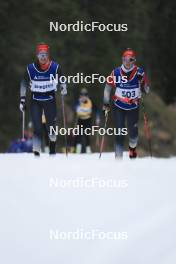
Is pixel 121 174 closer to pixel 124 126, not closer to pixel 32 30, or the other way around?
pixel 124 126

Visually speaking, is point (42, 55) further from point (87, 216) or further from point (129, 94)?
point (87, 216)

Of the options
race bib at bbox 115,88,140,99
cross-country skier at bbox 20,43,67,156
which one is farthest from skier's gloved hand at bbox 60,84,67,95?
race bib at bbox 115,88,140,99

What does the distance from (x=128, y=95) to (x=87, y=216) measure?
4.32 ft

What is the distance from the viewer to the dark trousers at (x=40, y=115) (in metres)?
5.07

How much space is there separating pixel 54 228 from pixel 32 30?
277 inches

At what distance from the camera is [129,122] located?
5.02 meters

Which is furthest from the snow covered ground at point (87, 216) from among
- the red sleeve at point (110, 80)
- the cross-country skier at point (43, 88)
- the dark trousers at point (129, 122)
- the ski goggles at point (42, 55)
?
the ski goggles at point (42, 55)

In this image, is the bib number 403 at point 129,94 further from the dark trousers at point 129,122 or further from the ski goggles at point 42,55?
the ski goggles at point 42,55

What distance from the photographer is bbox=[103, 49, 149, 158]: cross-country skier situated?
5.01m

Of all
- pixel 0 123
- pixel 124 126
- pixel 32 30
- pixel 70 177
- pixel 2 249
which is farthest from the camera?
pixel 0 123

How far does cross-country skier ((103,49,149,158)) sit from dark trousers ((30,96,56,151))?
0.38 m

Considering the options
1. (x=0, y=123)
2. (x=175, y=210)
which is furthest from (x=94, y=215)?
(x=0, y=123)

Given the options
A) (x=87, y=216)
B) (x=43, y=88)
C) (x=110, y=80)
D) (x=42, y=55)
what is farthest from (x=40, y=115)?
(x=87, y=216)

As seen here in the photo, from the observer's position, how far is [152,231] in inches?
149
